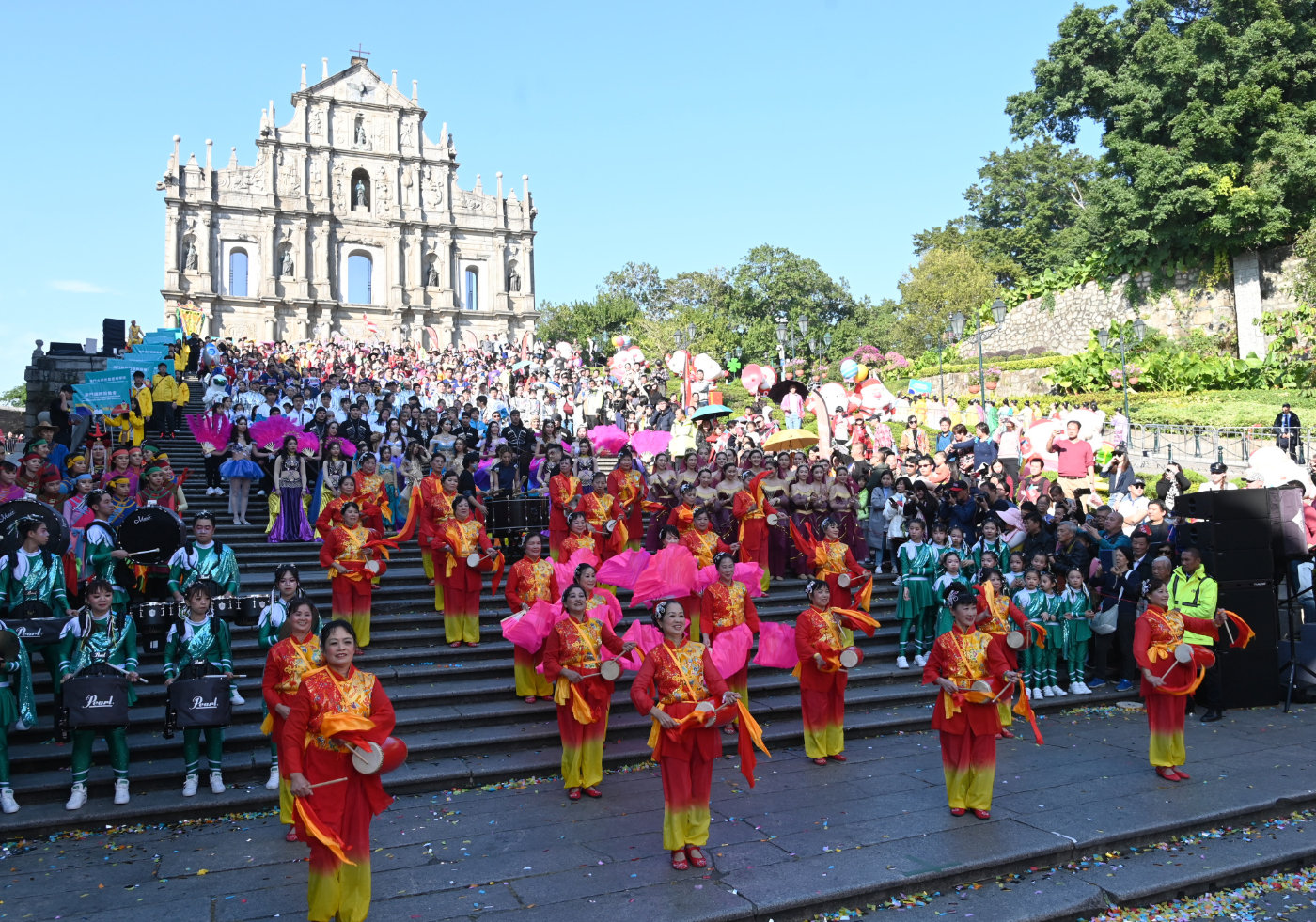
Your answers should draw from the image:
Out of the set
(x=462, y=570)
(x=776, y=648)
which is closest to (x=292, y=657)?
(x=776, y=648)

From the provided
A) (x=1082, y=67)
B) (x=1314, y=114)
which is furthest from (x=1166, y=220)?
(x=1082, y=67)

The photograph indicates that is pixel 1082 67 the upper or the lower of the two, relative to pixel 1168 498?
upper

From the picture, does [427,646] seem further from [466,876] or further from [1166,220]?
[1166,220]

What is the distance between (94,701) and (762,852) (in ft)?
14.4

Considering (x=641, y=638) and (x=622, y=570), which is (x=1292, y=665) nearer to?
(x=622, y=570)

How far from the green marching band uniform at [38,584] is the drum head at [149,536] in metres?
1.10

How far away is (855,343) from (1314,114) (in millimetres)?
26592

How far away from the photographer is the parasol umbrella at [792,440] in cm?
1723

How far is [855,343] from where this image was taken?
53.3m

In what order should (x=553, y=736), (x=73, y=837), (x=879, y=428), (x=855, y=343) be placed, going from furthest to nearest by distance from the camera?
(x=855, y=343)
(x=879, y=428)
(x=553, y=736)
(x=73, y=837)

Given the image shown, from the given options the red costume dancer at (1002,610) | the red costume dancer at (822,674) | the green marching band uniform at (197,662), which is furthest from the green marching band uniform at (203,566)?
the red costume dancer at (1002,610)

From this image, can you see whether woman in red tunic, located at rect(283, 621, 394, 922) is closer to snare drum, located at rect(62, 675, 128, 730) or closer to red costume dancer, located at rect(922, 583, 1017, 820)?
snare drum, located at rect(62, 675, 128, 730)

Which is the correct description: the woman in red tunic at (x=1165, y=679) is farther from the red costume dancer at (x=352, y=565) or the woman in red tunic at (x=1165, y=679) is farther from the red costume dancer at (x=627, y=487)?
the red costume dancer at (x=352, y=565)

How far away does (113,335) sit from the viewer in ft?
67.5
